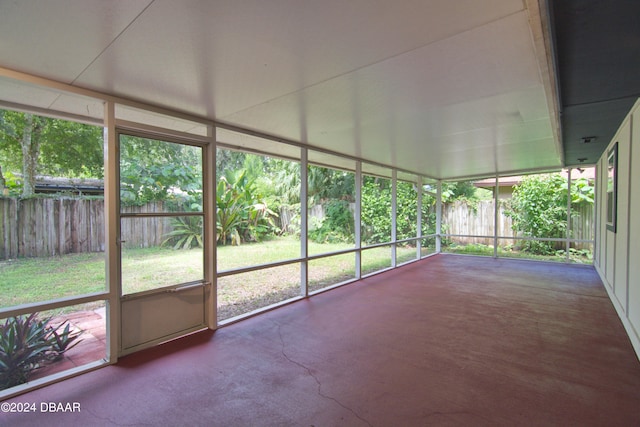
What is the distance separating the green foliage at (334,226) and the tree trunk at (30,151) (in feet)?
27.6

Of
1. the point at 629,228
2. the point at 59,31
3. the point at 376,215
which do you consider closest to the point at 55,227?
the point at 59,31

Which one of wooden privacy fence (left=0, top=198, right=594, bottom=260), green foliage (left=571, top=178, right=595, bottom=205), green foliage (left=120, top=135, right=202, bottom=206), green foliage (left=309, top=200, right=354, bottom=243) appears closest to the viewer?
green foliage (left=120, top=135, right=202, bottom=206)

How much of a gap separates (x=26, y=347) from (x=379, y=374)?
3.21 meters

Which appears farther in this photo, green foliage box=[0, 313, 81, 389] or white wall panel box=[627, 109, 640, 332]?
white wall panel box=[627, 109, 640, 332]

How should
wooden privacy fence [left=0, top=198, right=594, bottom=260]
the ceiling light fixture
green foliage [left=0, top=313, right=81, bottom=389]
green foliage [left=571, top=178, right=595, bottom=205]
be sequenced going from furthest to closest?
green foliage [left=571, top=178, right=595, bottom=205]
the ceiling light fixture
wooden privacy fence [left=0, top=198, right=594, bottom=260]
green foliage [left=0, top=313, right=81, bottom=389]

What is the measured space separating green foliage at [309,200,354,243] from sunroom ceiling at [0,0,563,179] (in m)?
8.37

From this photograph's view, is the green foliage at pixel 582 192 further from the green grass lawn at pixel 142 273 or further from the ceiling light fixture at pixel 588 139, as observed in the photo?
the green grass lawn at pixel 142 273

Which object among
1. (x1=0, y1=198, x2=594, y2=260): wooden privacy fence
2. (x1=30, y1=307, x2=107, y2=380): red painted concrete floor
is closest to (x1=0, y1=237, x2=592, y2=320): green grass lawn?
(x1=0, y1=198, x2=594, y2=260): wooden privacy fence

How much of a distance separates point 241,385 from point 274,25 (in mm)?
2573

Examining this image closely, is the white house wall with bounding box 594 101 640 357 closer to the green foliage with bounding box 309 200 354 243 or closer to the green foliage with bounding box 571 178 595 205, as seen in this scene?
the green foliage with bounding box 571 178 595 205

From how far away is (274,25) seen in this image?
1.65 meters

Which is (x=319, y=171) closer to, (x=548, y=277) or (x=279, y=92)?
(x=548, y=277)

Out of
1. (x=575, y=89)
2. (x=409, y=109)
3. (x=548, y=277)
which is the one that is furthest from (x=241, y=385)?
(x=548, y=277)

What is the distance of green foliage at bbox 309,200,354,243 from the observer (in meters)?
11.9
